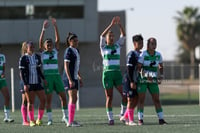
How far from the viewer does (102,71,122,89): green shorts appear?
51.5 ft

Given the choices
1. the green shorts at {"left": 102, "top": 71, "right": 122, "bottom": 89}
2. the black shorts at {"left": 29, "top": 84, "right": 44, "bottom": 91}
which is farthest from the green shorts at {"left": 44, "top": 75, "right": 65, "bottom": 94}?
the green shorts at {"left": 102, "top": 71, "right": 122, "bottom": 89}

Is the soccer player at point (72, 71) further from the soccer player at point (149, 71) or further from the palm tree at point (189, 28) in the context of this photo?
the palm tree at point (189, 28)

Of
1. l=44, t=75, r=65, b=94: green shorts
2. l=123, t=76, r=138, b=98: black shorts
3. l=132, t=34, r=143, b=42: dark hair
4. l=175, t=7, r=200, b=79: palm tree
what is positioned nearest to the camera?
l=132, t=34, r=143, b=42: dark hair

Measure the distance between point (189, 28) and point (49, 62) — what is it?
6604 cm

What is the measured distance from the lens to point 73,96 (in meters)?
15.2

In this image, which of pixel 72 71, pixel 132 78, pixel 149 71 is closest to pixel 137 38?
pixel 149 71

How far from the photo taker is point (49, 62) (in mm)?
16234

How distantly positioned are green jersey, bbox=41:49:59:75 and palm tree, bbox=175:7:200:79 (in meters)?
63.6

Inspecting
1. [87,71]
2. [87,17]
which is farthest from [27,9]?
[87,71]

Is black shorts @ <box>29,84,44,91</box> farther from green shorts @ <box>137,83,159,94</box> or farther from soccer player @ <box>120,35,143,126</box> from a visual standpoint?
green shorts @ <box>137,83,159,94</box>

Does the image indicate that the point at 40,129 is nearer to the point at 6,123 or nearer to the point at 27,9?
the point at 6,123

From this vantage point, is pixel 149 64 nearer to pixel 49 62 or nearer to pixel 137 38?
pixel 137 38

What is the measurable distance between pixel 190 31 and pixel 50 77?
65.0m

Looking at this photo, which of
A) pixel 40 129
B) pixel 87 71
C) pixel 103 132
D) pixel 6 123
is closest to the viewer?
pixel 103 132
